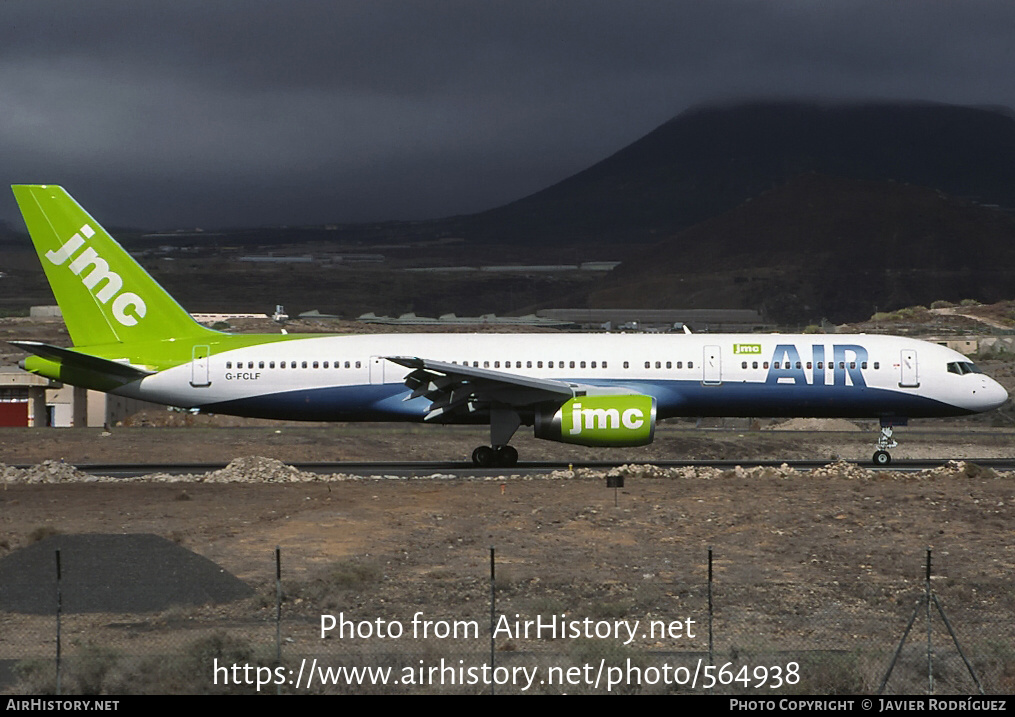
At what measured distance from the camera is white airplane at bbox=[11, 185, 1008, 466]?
1400 inches

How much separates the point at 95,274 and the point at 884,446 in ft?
80.3

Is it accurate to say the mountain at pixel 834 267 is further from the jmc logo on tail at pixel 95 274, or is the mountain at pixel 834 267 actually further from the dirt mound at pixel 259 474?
the dirt mound at pixel 259 474

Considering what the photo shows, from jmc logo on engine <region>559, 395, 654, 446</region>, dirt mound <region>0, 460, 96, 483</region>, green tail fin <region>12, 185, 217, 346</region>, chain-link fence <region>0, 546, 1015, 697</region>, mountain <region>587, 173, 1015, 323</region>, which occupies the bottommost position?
chain-link fence <region>0, 546, 1015, 697</region>

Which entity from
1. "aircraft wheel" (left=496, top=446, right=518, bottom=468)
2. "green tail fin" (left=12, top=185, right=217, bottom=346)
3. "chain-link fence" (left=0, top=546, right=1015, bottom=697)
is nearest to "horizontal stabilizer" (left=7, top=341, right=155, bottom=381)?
"green tail fin" (left=12, top=185, right=217, bottom=346)

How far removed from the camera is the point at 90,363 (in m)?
35.4

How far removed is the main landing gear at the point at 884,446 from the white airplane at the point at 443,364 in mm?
60

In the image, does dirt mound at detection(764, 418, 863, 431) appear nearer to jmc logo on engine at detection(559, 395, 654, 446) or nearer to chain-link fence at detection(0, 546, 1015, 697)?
jmc logo on engine at detection(559, 395, 654, 446)

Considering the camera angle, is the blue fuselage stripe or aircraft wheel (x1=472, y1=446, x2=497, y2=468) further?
aircraft wheel (x1=472, y1=446, x2=497, y2=468)

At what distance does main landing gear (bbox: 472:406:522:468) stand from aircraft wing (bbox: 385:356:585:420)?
47cm

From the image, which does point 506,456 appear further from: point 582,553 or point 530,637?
point 530,637

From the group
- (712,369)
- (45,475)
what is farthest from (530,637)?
(45,475)

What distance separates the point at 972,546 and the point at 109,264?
25.6 m

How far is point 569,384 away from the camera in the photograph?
35.4 m
